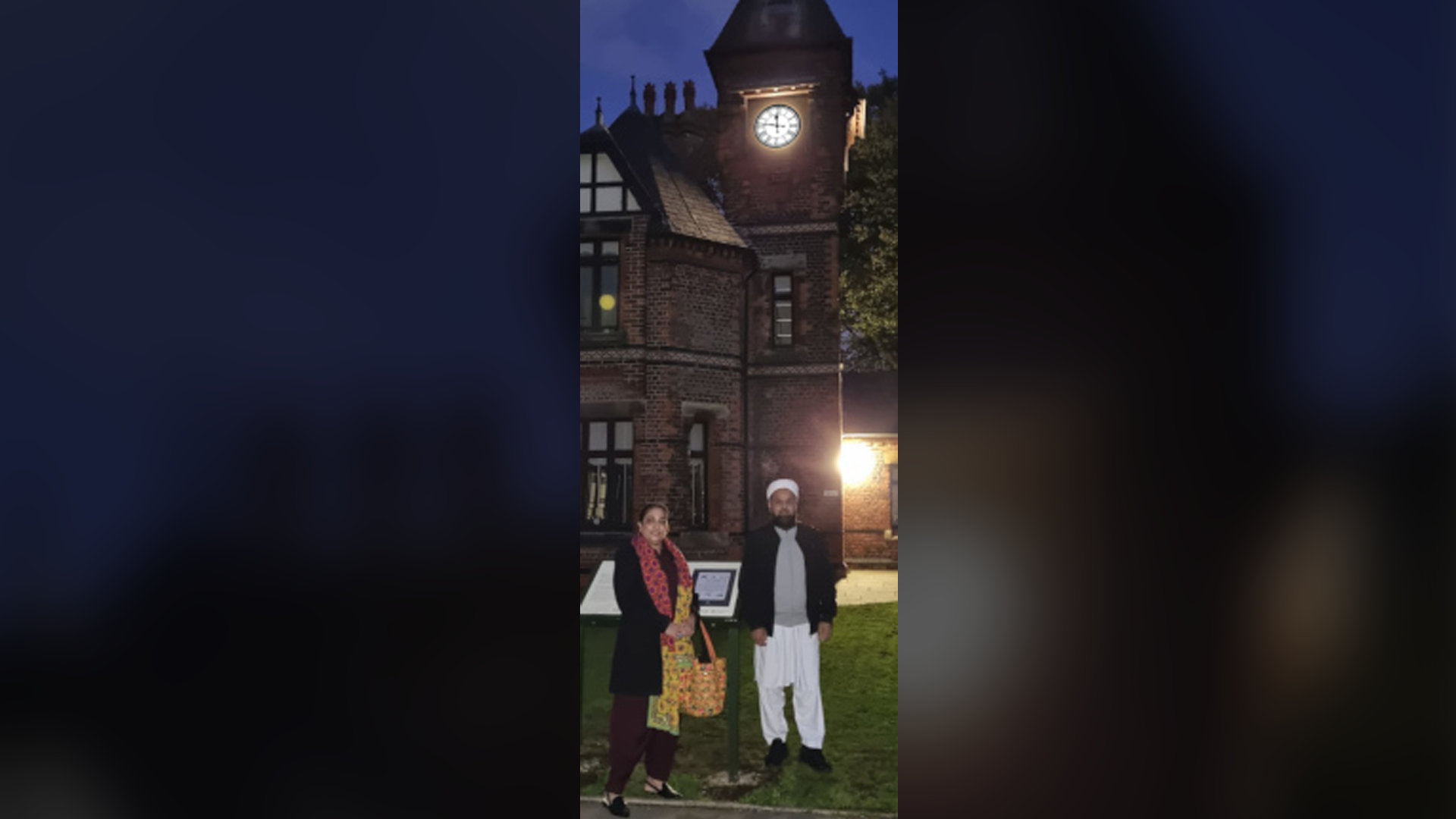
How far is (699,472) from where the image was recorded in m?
14.4

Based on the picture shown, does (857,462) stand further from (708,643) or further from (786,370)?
(708,643)

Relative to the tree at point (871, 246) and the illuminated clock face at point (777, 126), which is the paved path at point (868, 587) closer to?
the tree at point (871, 246)

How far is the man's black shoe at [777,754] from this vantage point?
5.61 meters

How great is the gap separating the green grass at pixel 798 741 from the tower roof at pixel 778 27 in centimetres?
999

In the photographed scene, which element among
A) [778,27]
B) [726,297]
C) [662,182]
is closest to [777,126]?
[778,27]

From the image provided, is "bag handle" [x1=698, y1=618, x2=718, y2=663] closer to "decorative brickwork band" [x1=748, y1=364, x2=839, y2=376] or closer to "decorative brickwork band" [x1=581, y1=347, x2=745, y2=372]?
"decorative brickwork band" [x1=581, y1=347, x2=745, y2=372]

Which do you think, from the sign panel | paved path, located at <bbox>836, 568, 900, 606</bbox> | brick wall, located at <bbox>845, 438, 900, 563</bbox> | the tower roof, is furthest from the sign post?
the tower roof

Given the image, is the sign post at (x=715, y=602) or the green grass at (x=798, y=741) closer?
the sign post at (x=715, y=602)

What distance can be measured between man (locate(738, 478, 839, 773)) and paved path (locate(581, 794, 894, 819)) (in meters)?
0.80
